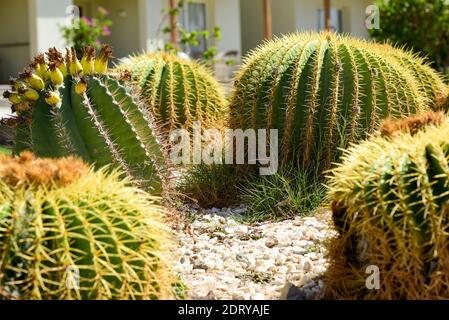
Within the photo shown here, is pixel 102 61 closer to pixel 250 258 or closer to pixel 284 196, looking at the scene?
pixel 250 258

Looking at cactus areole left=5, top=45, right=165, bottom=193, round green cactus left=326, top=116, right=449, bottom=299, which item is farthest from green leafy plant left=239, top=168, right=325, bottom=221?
round green cactus left=326, top=116, right=449, bottom=299

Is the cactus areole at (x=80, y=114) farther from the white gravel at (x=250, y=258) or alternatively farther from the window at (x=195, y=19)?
the window at (x=195, y=19)

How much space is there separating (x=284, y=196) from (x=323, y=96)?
0.70 metres

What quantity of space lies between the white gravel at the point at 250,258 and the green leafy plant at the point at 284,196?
12 centimetres

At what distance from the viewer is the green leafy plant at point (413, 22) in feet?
50.8

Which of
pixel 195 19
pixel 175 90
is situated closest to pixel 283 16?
pixel 195 19

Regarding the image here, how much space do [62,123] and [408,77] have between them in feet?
8.22

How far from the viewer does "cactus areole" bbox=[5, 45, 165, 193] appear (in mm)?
3773

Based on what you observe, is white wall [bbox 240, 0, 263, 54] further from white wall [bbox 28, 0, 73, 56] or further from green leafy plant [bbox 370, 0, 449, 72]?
white wall [bbox 28, 0, 73, 56]

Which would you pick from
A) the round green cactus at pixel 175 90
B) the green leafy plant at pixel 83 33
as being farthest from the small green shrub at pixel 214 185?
the green leafy plant at pixel 83 33

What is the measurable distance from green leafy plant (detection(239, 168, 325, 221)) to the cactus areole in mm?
978

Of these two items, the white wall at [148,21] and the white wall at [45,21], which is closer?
the white wall at [45,21]
